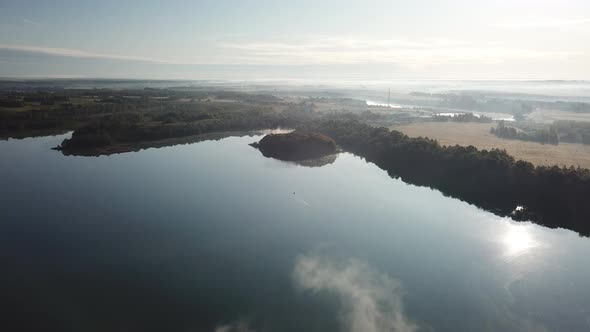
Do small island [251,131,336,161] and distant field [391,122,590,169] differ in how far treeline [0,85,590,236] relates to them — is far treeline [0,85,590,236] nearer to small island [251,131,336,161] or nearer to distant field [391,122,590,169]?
small island [251,131,336,161]

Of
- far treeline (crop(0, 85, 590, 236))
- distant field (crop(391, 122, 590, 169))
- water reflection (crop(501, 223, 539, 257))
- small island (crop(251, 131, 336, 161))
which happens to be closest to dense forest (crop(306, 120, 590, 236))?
far treeline (crop(0, 85, 590, 236))

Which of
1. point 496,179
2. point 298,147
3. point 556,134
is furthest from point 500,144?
point 298,147

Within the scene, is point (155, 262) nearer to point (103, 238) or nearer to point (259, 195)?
point (103, 238)

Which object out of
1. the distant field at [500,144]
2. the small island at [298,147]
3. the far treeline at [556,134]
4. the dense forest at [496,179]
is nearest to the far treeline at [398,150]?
the dense forest at [496,179]

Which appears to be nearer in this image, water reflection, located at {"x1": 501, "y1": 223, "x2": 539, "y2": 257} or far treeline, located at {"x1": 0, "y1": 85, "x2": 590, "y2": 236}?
water reflection, located at {"x1": 501, "y1": 223, "x2": 539, "y2": 257}

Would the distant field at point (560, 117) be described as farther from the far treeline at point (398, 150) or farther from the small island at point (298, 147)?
the small island at point (298, 147)

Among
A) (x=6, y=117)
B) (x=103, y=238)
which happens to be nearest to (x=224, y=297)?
(x=103, y=238)
